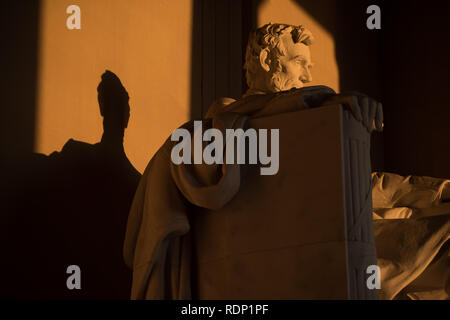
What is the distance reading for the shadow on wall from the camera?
13.5 ft

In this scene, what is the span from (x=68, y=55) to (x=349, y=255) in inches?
74.3

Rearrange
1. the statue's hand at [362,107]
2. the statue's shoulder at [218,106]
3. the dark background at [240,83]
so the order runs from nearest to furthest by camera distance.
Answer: the statue's hand at [362,107] → the statue's shoulder at [218,106] → the dark background at [240,83]

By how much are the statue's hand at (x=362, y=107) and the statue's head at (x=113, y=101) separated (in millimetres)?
1465

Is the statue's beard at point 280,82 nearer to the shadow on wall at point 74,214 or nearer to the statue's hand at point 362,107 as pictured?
the statue's hand at point 362,107

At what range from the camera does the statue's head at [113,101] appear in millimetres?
4641

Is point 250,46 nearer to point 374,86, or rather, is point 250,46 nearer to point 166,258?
point 166,258

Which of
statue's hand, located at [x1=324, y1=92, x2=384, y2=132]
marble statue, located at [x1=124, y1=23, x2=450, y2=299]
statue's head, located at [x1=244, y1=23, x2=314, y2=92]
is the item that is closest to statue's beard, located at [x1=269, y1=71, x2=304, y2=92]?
Answer: statue's head, located at [x1=244, y1=23, x2=314, y2=92]

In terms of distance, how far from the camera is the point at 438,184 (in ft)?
15.6

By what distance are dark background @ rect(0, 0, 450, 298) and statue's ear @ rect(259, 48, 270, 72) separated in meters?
1.03

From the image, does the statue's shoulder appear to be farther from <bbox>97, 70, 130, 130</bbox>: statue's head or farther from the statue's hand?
<bbox>97, 70, 130, 130</bbox>: statue's head

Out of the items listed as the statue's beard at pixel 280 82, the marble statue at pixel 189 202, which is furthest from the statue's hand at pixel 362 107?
the statue's beard at pixel 280 82

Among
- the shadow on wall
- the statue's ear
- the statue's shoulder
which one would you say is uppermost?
the statue's ear

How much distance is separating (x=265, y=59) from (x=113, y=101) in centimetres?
86

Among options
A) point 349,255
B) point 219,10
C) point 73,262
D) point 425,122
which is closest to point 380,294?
point 349,255
